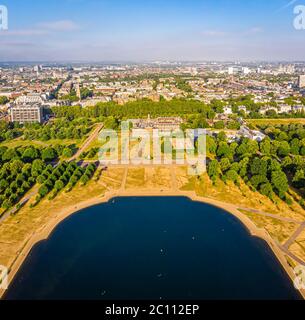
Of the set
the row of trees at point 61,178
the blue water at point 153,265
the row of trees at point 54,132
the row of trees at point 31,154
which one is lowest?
the blue water at point 153,265

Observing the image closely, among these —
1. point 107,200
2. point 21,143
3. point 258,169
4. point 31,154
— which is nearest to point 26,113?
point 21,143

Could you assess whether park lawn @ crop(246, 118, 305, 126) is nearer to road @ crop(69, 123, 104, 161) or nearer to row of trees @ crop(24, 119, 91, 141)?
Answer: road @ crop(69, 123, 104, 161)

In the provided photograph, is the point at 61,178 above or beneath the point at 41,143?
beneath

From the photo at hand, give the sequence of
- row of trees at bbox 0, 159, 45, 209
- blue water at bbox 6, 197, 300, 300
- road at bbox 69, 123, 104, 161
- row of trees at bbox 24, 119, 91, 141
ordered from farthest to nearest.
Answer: row of trees at bbox 24, 119, 91, 141 < road at bbox 69, 123, 104, 161 < row of trees at bbox 0, 159, 45, 209 < blue water at bbox 6, 197, 300, 300

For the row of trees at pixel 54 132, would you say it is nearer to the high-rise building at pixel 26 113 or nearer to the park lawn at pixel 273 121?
the high-rise building at pixel 26 113

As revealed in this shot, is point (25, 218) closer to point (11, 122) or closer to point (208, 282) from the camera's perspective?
point (208, 282)

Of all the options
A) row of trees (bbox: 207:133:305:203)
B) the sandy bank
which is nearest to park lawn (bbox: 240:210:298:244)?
the sandy bank

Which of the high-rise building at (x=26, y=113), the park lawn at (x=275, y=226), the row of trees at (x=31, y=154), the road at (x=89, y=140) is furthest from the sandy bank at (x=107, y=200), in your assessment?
the high-rise building at (x=26, y=113)

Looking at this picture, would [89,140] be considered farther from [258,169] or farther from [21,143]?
[258,169]
